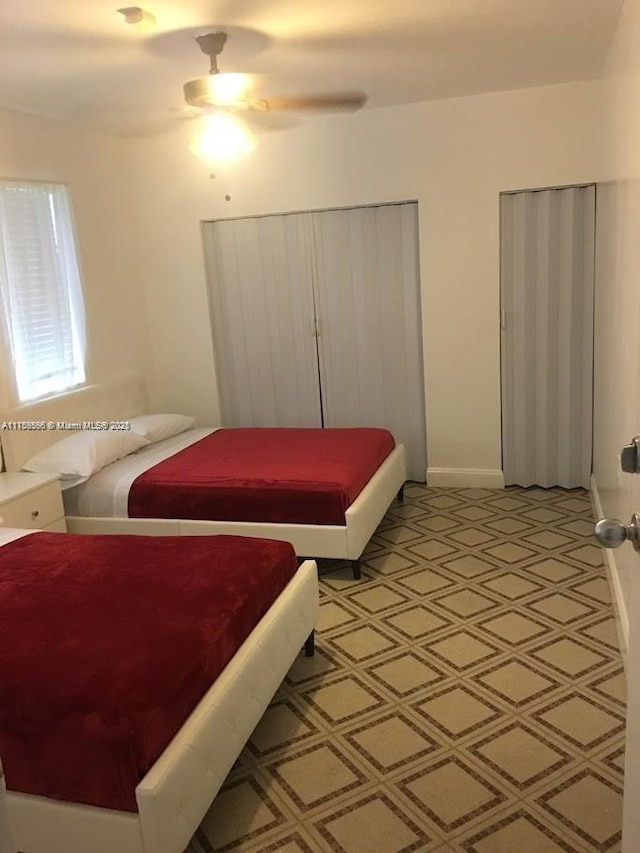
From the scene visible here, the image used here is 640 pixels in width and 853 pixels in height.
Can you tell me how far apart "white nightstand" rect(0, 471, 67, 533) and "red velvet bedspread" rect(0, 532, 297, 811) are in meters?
0.51

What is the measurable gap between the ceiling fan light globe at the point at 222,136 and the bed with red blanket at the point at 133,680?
1693mm

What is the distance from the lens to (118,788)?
1864 mm

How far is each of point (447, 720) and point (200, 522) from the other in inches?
66.7

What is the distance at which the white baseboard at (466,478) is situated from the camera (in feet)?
16.6

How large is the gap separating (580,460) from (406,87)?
8.25 feet

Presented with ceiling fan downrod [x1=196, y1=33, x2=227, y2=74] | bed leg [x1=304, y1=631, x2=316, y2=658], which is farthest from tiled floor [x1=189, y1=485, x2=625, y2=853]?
ceiling fan downrod [x1=196, y1=33, x2=227, y2=74]

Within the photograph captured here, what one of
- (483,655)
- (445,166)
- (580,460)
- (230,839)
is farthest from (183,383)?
(230,839)

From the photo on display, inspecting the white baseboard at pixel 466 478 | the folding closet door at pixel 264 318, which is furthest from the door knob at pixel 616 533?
the folding closet door at pixel 264 318

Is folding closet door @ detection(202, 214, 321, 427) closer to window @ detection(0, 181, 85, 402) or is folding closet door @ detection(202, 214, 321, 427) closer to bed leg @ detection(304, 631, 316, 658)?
window @ detection(0, 181, 85, 402)

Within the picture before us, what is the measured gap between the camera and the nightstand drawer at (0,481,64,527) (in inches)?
140

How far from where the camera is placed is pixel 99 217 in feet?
16.2

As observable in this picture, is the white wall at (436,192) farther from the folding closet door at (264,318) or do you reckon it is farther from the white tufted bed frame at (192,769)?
the white tufted bed frame at (192,769)

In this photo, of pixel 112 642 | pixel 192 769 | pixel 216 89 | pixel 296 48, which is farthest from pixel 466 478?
pixel 192 769

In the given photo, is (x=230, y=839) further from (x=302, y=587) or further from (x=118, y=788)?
(x=302, y=587)
